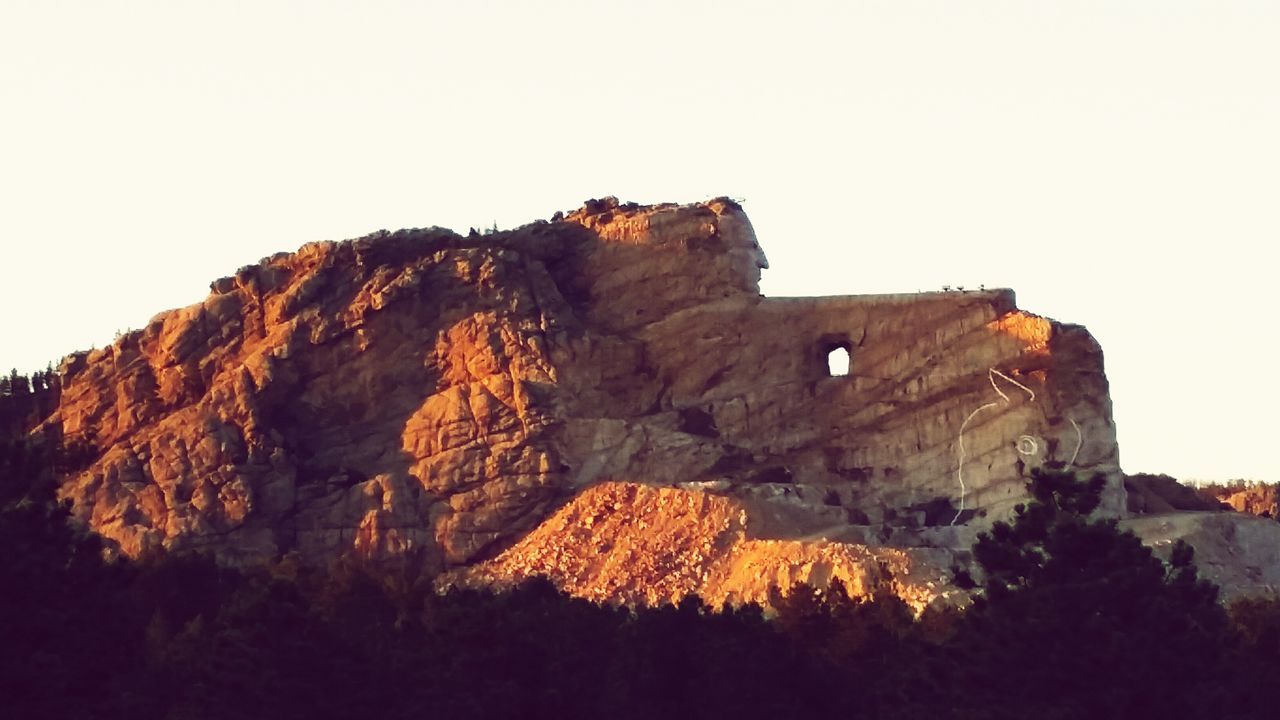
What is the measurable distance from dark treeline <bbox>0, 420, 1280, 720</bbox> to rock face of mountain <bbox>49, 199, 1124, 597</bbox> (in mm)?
15009

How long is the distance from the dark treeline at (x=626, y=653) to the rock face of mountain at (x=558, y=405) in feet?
49.2

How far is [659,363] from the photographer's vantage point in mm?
85000

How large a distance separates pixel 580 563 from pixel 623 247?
953 cm

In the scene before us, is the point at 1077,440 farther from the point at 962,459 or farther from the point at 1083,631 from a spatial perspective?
the point at 1083,631

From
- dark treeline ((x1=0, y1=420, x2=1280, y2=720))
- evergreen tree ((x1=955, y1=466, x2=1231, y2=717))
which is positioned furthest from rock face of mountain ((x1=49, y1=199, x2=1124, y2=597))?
evergreen tree ((x1=955, y1=466, x2=1231, y2=717))

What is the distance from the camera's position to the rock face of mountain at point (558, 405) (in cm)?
8225

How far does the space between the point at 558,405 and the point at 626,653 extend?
65.5 ft

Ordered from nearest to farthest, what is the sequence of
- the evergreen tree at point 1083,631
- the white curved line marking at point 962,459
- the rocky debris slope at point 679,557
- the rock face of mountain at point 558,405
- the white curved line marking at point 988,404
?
the evergreen tree at point 1083,631, the rocky debris slope at point 679,557, the rock face of mountain at point 558,405, the white curved line marking at point 962,459, the white curved line marking at point 988,404

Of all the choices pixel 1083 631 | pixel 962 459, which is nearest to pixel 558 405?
pixel 962 459

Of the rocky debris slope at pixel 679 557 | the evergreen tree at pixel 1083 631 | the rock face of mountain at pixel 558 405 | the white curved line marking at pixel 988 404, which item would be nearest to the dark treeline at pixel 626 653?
the evergreen tree at pixel 1083 631

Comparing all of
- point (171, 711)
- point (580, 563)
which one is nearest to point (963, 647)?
point (171, 711)

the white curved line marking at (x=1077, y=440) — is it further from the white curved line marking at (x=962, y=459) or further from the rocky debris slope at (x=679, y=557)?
the rocky debris slope at (x=679, y=557)

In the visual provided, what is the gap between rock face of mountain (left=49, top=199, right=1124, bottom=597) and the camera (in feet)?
270

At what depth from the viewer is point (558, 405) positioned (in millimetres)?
83000
